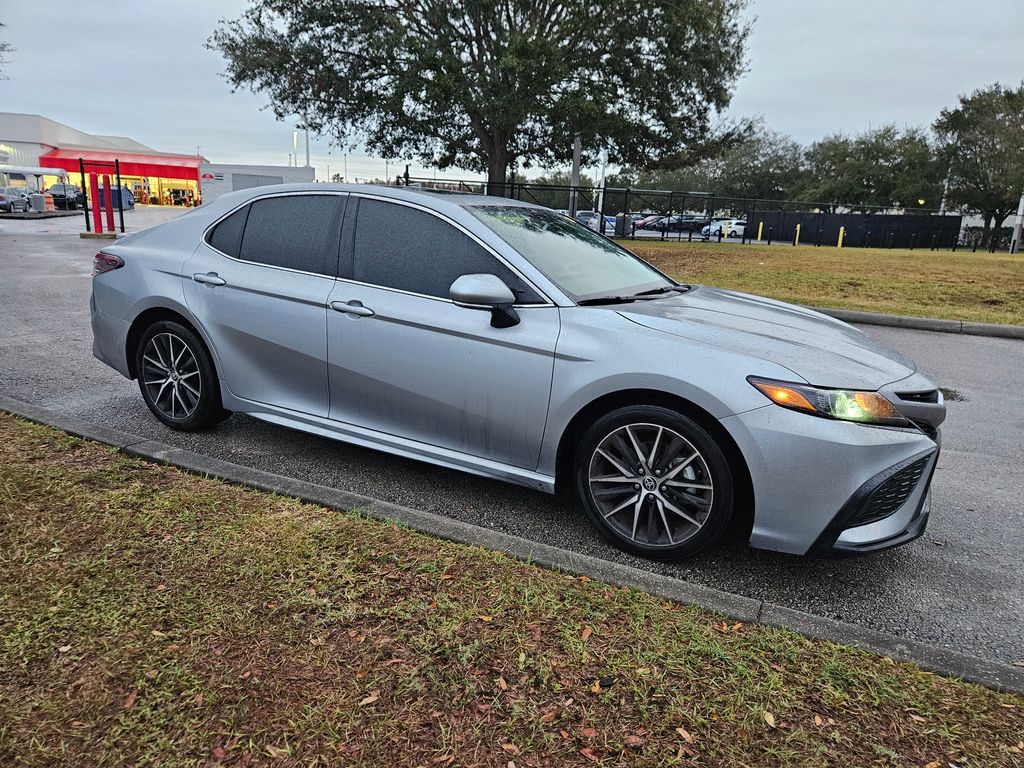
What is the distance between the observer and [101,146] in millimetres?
82438

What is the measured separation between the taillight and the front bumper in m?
4.04

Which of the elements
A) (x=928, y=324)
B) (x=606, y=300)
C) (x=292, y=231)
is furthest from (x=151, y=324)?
(x=928, y=324)

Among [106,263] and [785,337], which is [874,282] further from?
[106,263]

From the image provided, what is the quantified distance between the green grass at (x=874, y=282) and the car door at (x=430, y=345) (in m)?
9.46

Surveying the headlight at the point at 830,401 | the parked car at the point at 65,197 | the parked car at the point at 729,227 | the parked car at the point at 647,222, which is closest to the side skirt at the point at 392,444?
the headlight at the point at 830,401

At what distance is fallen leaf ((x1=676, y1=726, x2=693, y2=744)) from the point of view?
80.4 inches

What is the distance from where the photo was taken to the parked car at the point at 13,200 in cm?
3347

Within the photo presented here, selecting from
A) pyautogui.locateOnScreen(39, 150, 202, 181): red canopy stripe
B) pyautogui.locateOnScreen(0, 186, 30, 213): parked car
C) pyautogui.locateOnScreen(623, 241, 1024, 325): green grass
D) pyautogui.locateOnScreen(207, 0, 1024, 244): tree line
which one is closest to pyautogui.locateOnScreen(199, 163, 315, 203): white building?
pyautogui.locateOnScreen(39, 150, 202, 181): red canopy stripe

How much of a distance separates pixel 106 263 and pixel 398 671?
12.7 feet

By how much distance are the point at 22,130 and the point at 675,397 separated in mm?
78509

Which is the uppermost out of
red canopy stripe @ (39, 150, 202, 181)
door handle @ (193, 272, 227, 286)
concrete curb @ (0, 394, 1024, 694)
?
red canopy stripe @ (39, 150, 202, 181)

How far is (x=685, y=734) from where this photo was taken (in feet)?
6.77

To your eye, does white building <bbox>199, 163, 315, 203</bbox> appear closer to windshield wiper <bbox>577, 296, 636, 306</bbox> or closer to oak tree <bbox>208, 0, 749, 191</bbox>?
oak tree <bbox>208, 0, 749, 191</bbox>

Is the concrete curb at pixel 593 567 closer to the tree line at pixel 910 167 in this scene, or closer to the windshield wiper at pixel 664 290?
the windshield wiper at pixel 664 290
